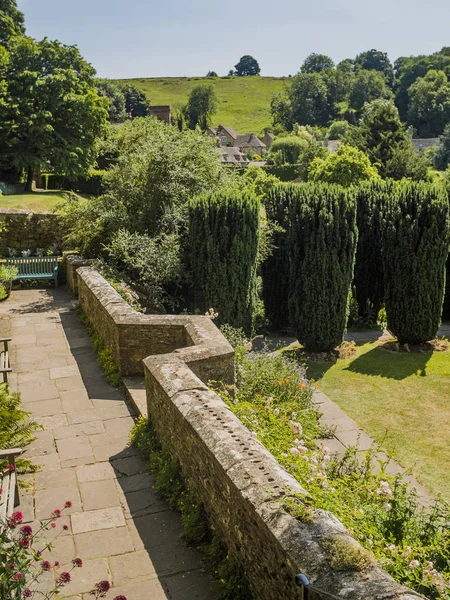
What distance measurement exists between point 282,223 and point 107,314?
6.73 metres

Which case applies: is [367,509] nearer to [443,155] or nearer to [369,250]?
[369,250]

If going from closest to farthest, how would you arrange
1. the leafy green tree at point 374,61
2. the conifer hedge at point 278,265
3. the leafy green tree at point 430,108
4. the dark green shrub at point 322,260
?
the dark green shrub at point 322,260
the conifer hedge at point 278,265
the leafy green tree at point 430,108
the leafy green tree at point 374,61

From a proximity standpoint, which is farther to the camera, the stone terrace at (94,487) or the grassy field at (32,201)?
the grassy field at (32,201)

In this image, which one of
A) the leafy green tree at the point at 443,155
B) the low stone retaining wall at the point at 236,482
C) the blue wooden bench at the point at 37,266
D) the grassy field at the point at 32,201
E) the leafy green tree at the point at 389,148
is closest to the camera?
the low stone retaining wall at the point at 236,482

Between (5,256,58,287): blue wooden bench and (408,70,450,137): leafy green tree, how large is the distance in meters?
91.9

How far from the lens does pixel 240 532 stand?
4.17 m

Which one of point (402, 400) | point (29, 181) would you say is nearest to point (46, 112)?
point (29, 181)

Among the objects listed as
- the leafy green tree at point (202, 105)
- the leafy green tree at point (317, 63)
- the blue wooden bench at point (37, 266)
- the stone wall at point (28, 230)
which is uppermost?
the leafy green tree at point (317, 63)

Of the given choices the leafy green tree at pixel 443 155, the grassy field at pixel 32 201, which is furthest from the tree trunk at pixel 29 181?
the leafy green tree at pixel 443 155

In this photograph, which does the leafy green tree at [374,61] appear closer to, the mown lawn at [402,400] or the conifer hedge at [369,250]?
the conifer hedge at [369,250]

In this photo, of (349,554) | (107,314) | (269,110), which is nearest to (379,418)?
(107,314)

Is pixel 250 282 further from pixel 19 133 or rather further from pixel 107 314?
pixel 19 133

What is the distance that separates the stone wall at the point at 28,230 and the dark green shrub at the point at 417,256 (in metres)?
8.05

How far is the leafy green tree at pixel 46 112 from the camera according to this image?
1257 inches
